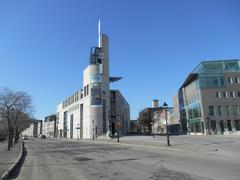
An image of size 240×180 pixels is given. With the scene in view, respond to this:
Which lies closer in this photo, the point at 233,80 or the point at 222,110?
the point at 222,110

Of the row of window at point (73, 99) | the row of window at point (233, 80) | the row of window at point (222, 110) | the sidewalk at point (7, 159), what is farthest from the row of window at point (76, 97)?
the sidewalk at point (7, 159)

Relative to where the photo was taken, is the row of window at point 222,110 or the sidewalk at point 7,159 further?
the row of window at point 222,110

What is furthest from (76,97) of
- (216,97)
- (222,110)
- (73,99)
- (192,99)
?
(222,110)

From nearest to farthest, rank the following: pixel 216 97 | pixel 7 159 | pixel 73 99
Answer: pixel 7 159 < pixel 216 97 < pixel 73 99

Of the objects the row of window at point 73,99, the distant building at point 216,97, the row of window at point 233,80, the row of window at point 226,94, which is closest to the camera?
the distant building at point 216,97

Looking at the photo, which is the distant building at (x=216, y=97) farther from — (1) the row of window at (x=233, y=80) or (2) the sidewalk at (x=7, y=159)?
(2) the sidewalk at (x=7, y=159)

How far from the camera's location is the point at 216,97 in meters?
79.2

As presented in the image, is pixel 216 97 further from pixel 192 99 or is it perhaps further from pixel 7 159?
pixel 7 159

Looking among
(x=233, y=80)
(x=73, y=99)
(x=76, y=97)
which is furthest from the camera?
(x=73, y=99)

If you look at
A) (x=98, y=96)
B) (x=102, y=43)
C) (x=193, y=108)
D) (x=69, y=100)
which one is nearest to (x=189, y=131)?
(x=193, y=108)

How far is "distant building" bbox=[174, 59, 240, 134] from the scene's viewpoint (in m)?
77.6

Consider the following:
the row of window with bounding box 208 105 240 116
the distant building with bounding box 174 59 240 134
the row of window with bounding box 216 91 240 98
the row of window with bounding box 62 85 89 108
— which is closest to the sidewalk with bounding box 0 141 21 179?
the distant building with bounding box 174 59 240 134

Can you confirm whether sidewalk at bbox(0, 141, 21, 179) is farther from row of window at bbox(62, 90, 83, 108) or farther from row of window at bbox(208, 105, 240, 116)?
row of window at bbox(62, 90, 83, 108)

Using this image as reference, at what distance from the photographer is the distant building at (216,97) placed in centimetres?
7762
